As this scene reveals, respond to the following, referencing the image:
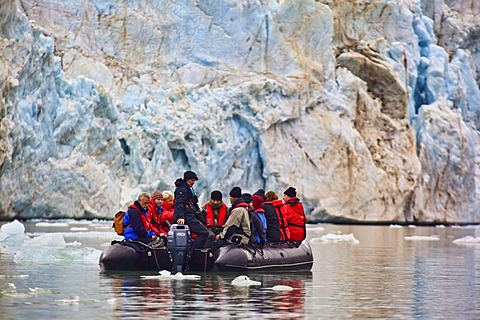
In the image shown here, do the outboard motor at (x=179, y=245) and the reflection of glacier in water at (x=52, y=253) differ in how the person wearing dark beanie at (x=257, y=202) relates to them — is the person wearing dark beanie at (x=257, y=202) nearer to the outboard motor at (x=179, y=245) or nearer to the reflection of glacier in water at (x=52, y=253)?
the outboard motor at (x=179, y=245)

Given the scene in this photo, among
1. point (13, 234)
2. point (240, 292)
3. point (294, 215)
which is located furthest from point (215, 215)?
point (13, 234)

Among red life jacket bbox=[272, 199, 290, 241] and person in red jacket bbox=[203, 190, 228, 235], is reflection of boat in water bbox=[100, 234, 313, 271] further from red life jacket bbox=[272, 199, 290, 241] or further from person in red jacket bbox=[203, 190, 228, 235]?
red life jacket bbox=[272, 199, 290, 241]

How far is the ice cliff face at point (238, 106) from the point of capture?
1056 inches

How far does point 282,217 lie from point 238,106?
2003cm

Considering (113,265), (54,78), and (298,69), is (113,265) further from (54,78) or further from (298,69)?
(298,69)

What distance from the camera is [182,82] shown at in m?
32.3

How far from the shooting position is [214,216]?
11797mm

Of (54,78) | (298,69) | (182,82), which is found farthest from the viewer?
(298,69)

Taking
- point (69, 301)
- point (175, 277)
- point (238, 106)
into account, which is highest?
point (238, 106)

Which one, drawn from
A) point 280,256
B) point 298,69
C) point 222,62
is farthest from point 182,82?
point 280,256

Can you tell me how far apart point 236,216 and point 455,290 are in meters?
2.42

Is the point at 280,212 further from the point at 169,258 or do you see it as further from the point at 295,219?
the point at 169,258

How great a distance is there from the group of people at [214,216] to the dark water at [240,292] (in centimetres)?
44

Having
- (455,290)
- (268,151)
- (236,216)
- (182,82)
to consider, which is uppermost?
(182,82)
